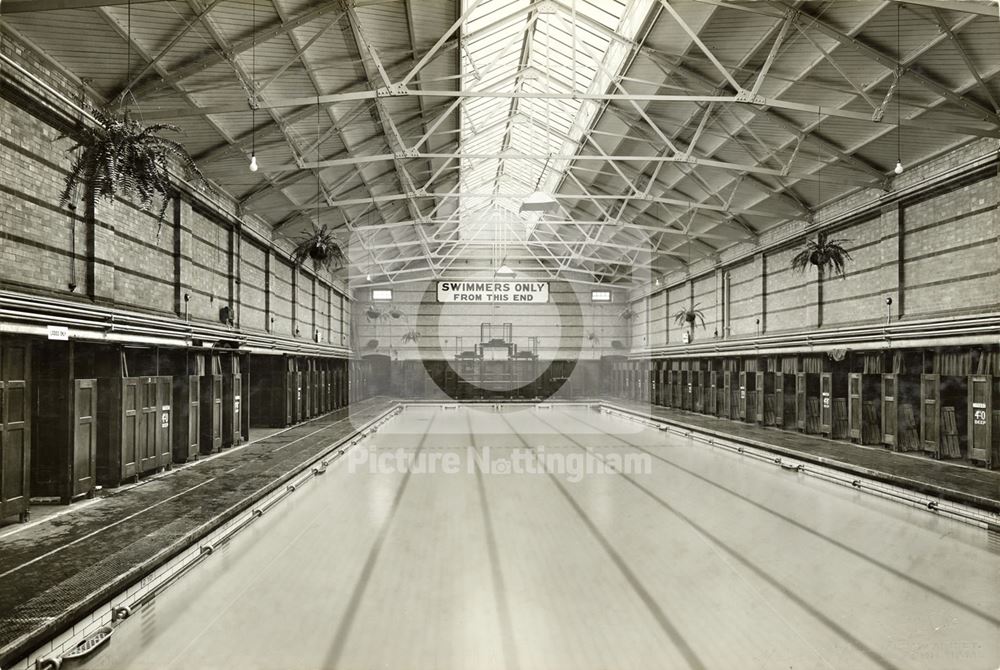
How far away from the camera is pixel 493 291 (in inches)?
1200

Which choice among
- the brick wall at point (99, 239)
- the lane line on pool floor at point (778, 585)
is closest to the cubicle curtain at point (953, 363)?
the lane line on pool floor at point (778, 585)

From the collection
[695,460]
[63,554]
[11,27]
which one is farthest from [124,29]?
[695,460]

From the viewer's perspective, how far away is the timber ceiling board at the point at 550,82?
8062 mm

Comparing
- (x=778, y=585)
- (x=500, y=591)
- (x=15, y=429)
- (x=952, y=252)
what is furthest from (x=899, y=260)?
(x=15, y=429)

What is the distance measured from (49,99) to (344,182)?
8.69 m

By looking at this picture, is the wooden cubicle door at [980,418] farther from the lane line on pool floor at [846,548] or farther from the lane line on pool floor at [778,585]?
the lane line on pool floor at [778,585]

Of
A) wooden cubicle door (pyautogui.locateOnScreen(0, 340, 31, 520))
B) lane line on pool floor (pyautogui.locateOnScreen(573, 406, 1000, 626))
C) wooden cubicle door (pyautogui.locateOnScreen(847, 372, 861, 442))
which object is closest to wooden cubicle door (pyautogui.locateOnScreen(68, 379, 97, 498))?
wooden cubicle door (pyautogui.locateOnScreen(0, 340, 31, 520))

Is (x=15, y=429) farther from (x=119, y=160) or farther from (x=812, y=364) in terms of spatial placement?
(x=812, y=364)

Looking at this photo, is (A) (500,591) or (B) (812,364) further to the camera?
(B) (812,364)

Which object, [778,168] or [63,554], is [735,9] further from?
[63,554]

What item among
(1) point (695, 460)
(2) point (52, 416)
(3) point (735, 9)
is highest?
(3) point (735, 9)

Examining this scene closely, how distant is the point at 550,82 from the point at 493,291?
16.6 meters

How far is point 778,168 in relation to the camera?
45.5ft

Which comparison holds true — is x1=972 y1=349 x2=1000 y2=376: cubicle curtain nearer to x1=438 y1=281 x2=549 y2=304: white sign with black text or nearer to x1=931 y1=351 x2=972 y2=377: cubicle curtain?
x1=931 y1=351 x2=972 y2=377: cubicle curtain
